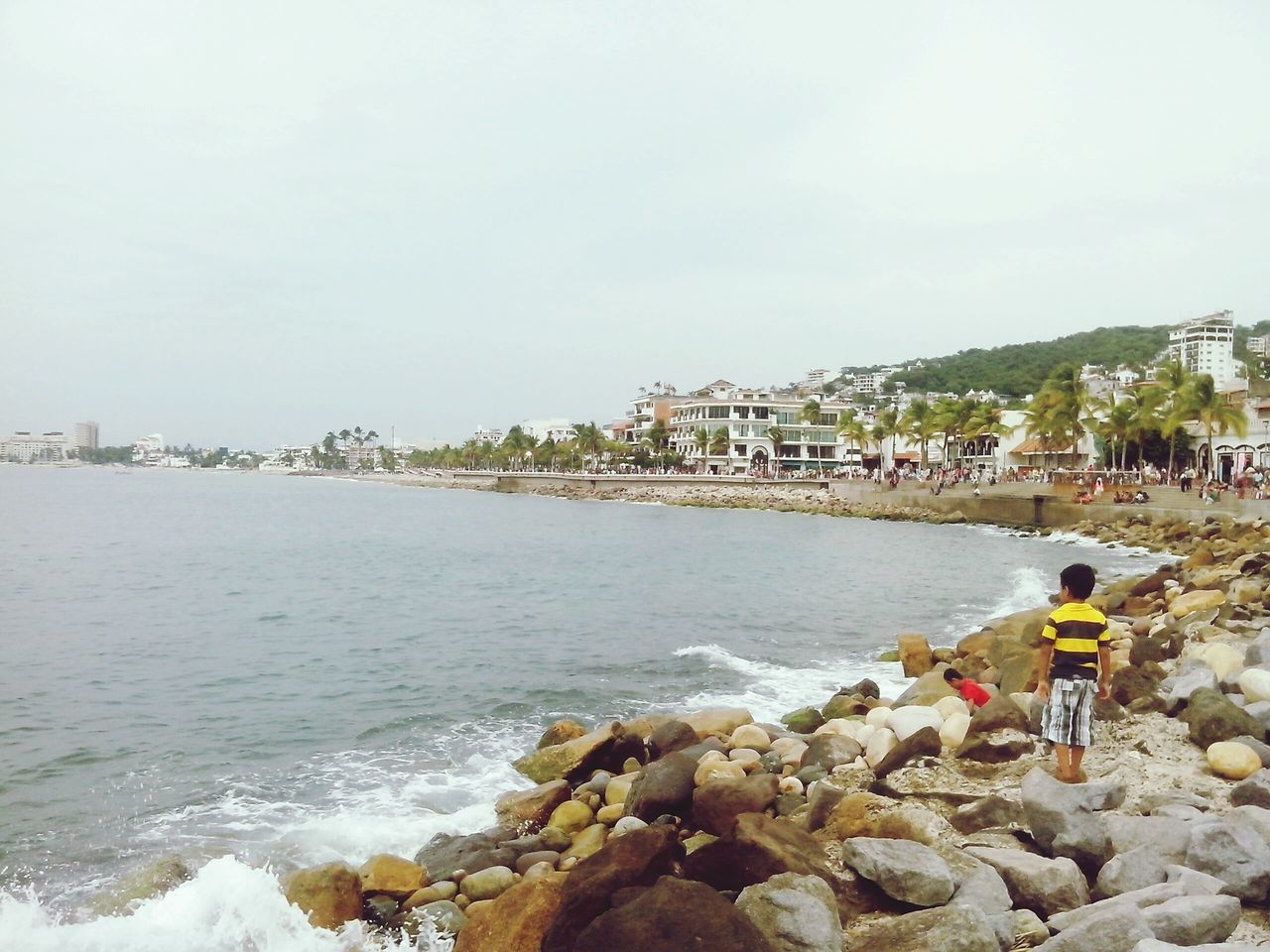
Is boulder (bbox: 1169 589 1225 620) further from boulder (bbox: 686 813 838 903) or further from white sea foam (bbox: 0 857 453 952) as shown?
white sea foam (bbox: 0 857 453 952)

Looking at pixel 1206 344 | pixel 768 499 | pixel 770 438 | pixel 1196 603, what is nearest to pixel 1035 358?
pixel 1206 344

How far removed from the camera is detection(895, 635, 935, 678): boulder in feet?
47.5

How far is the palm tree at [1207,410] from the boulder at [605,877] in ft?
163

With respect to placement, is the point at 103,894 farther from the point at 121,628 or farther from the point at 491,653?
the point at 121,628

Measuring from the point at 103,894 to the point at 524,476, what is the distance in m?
112

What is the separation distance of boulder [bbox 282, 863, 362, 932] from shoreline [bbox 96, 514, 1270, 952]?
0.01 meters

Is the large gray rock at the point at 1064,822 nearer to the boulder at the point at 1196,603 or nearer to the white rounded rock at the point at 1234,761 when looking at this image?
the white rounded rock at the point at 1234,761

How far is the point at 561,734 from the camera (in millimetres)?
11258

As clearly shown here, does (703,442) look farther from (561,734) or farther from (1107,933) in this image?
(1107,933)

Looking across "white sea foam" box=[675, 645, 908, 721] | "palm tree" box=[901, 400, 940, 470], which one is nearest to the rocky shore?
"white sea foam" box=[675, 645, 908, 721]

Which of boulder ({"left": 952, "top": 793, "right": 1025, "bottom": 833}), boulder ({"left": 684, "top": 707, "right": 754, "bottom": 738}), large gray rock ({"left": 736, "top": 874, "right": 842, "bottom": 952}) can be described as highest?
large gray rock ({"left": 736, "top": 874, "right": 842, "bottom": 952})

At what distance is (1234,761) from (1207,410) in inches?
1841

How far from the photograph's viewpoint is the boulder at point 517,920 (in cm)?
568

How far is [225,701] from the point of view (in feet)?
46.3
